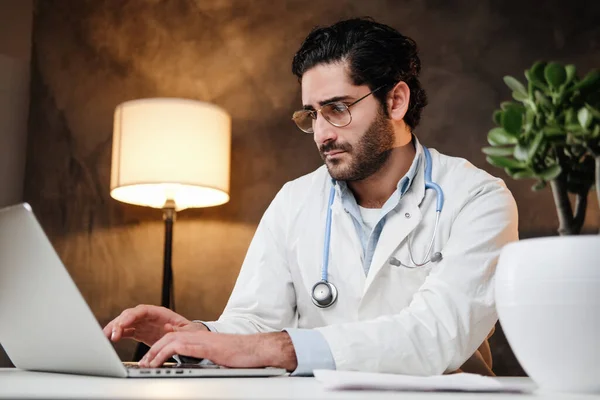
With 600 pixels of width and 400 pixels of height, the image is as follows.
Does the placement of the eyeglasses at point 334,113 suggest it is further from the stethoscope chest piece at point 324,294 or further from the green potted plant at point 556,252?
the green potted plant at point 556,252

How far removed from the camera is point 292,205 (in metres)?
1.93

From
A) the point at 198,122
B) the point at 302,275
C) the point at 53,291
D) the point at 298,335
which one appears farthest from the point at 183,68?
the point at 53,291

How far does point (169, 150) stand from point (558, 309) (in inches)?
70.2

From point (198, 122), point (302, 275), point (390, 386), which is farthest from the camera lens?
point (198, 122)

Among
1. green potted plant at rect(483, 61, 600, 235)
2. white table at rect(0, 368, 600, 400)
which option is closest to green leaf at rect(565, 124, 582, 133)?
green potted plant at rect(483, 61, 600, 235)

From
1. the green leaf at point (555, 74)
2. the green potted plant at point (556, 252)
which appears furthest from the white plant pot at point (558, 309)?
the green leaf at point (555, 74)

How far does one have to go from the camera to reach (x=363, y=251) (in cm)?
175

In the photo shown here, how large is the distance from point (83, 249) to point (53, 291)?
7.07ft

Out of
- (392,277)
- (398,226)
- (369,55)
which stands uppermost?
(369,55)

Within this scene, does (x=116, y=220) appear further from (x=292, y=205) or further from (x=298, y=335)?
(x=298, y=335)

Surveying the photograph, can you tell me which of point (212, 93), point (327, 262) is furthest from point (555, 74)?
point (212, 93)

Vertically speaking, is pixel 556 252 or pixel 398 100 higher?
pixel 398 100

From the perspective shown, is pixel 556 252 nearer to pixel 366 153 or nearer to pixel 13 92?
pixel 366 153

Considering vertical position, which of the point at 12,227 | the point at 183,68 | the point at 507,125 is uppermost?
the point at 183,68
